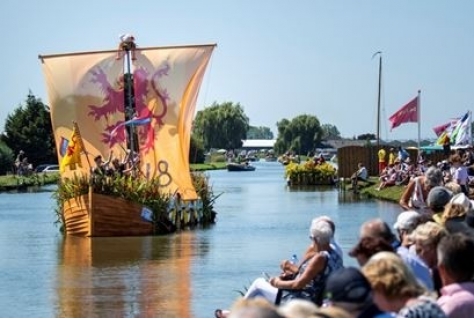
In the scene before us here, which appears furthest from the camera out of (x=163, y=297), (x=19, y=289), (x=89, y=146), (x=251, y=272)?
(x=89, y=146)

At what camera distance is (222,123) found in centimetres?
15400

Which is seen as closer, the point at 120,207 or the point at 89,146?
the point at 120,207

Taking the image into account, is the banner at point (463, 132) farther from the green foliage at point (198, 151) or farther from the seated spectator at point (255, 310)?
the green foliage at point (198, 151)

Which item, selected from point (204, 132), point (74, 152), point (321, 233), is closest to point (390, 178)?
point (74, 152)

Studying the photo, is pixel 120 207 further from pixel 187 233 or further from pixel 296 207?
pixel 296 207

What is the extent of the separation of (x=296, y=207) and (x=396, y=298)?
1228 inches

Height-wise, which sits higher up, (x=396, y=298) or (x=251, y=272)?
(x=396, y=298)

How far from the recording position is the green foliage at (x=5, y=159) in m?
76.4

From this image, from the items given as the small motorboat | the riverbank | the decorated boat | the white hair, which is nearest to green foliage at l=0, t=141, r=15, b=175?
the riverbank

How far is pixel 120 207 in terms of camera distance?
24.7 meters

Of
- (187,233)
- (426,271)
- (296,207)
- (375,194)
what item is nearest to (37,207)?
(296,207)

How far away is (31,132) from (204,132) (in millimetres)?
70330

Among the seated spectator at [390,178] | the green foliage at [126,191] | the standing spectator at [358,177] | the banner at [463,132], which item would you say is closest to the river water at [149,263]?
the green foliage at [126,191]

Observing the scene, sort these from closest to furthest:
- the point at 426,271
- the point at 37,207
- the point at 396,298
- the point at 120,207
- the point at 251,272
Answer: the point at 396,298 < the point at 426,271 < the point at 251,272 < the point at 120,207 < the point at 37,207
